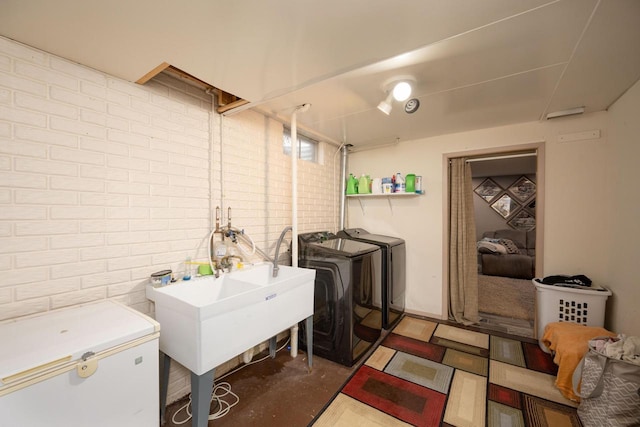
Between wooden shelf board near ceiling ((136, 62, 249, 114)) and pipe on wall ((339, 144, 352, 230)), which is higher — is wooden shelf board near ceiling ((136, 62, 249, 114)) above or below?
above

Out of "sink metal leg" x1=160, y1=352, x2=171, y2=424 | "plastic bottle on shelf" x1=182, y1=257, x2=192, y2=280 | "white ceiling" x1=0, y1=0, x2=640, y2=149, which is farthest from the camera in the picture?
"plastic bottle on shelf" x1=182, y1=257, x2=192, y2=280

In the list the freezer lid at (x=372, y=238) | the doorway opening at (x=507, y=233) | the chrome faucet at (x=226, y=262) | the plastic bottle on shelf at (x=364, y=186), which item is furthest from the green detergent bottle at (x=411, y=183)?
the chrome faucet at (x=226, y=262)

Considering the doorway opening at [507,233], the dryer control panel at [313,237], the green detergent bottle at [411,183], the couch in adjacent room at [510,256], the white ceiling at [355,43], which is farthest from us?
the couch in adjacent room at [510,256]

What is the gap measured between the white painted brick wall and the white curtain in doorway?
2.41 m

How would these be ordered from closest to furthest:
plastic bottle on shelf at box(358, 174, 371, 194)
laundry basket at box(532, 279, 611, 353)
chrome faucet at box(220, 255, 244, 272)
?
chrome faucet at box(220, 255, 244, 272) → laundry basket at box(532, 279, 611, 353) → plastic bottle on shelf at box(358, 174, 371, 194)

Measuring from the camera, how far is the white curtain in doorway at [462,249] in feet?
9.57

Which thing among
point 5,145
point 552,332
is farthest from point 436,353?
point 5,145

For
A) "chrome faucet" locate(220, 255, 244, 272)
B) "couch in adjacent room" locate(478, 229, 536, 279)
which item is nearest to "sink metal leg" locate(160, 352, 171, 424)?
"chrome faucet" locate(220, 255, 244, 272)

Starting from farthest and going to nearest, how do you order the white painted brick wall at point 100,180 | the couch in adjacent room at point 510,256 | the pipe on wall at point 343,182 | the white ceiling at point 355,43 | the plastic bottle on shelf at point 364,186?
the couch in adjacent room at point 510,256
the pipe on wall at point 343,182
the plastic bottle on shelf at point 364,186
the white painted brick wall at point 100,180
the white ceiling at point 355,43

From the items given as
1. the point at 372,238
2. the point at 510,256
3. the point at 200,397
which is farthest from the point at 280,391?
the point at 510,256

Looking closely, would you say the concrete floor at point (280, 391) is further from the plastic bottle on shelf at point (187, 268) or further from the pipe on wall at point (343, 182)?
the pipe on wall at point (343, 182)

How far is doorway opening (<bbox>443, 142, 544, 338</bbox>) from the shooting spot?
2655 millimetres

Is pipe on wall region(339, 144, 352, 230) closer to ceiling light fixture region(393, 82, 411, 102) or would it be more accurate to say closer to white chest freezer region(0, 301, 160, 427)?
ceiling light fixture region(393, 82, 411, 102)

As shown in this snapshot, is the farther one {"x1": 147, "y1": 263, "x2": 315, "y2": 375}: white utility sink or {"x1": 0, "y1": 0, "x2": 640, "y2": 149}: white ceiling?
{"x1": 147, "y1": 263, "x2": 315, "y2": 375}: white utility sink
